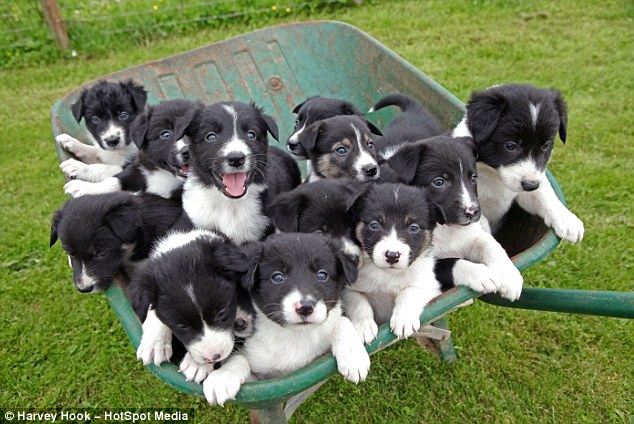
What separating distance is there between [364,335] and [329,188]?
0.84 m

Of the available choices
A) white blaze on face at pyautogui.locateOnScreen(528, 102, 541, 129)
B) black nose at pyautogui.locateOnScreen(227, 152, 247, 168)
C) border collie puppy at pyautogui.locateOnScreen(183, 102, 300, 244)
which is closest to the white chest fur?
border collie puppy at pyautogui.locateOnScreen(183, 102, 300, 244)

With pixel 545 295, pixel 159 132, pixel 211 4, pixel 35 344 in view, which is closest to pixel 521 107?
pixel 545 295

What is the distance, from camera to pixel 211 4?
10641 millimetres

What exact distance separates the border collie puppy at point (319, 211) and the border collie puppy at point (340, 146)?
1.76 feet

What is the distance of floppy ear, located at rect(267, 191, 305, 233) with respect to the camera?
10.6 ft

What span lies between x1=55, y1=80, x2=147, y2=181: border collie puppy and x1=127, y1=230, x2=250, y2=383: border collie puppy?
197 cm

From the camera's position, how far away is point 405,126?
14.1ft

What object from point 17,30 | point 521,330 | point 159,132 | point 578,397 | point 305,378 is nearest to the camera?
point 305,378

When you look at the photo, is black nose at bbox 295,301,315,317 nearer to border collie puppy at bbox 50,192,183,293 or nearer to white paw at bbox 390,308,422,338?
white paw at bbox 390,308,422,338

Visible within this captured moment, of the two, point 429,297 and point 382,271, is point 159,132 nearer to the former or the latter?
point 382,271

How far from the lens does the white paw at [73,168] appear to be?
427 cm

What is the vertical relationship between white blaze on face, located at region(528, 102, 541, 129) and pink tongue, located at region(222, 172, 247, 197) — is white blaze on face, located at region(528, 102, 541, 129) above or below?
above

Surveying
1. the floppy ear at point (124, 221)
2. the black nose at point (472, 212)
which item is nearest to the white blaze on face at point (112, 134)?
the floppy ear at point (124, 221)

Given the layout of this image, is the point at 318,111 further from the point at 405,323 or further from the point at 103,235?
the point at 405,323
